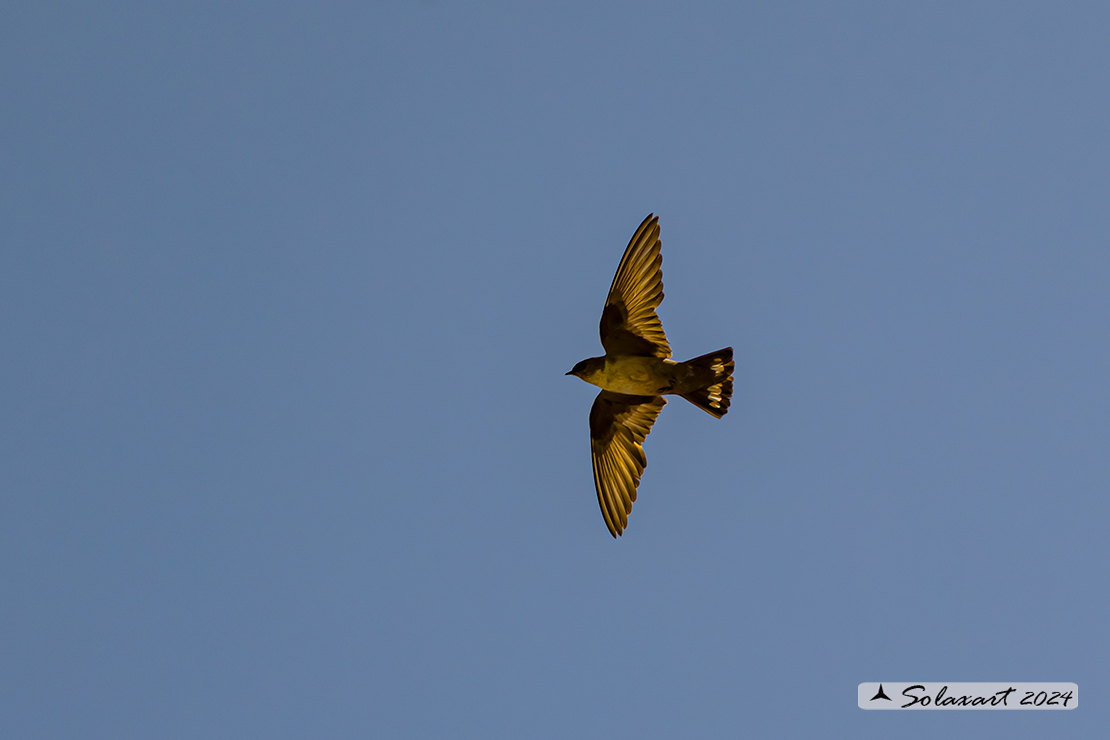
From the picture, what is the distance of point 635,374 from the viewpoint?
10.6 m

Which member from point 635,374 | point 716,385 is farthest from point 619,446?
point 716,385

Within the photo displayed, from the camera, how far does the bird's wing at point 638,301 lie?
35.2 feet

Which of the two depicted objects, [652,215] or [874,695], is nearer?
[652,215]

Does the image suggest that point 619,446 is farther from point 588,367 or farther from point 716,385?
point 716,385

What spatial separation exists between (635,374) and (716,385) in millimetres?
675

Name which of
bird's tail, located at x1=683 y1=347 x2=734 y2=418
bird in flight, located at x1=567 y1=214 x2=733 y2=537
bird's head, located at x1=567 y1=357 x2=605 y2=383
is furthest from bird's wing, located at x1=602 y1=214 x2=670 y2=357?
bird's tail, located at x1=683 y1=347 x2=734 y2=418

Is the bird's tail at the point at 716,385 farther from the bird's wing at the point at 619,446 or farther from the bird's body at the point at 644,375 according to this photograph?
the bird's wing at the point at 619,446

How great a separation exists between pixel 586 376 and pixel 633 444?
3.19 feet

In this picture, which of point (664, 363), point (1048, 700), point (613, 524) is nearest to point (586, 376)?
point (664, 363)

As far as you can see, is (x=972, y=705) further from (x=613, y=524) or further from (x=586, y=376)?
(x=586, y=376)

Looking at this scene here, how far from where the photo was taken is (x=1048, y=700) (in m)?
11.5

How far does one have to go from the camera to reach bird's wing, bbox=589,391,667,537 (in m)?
11.3

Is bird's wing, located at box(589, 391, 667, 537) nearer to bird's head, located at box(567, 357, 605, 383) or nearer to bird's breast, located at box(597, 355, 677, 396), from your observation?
bird's breast, located at box(597, 355, 677, 396)

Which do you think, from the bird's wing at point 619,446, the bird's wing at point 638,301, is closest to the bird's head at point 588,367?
the bird's wing at point 638,301
